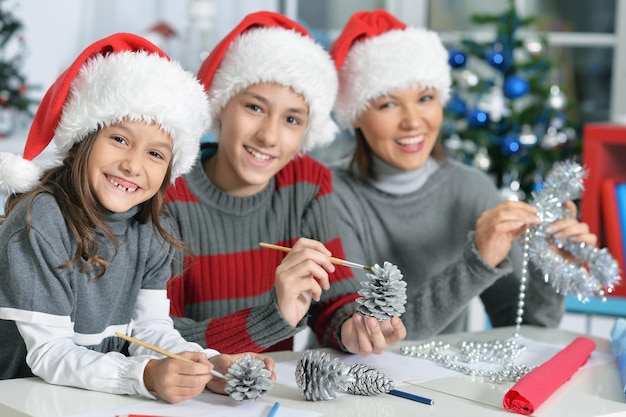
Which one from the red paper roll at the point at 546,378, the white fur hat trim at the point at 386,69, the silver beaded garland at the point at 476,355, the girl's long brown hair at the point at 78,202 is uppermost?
the white fur hat trim at the point at 386,69

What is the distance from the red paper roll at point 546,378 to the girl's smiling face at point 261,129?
2.18 feet

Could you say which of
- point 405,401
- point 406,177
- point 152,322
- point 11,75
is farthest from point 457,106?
point 405,401

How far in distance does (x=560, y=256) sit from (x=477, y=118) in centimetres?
190

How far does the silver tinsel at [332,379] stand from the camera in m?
1.35

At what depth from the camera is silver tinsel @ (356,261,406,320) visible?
1.44 m

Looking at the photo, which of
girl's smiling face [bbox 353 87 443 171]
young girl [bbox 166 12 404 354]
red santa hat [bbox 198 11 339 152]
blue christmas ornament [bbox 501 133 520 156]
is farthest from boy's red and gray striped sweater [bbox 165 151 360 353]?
blue christmas ornament [bbox 501 133 520 156]

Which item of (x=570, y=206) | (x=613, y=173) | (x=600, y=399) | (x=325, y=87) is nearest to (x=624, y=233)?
(x=613, y=173)

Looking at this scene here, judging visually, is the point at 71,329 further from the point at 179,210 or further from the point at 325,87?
the point at 325,87

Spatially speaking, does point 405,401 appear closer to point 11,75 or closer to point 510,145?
point 510,145

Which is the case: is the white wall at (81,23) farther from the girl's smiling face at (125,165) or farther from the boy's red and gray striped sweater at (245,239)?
the girl's smiling face at (125,165)

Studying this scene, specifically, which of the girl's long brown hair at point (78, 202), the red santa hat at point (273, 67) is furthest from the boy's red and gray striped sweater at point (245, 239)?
the girl's long brown hair at point (78, 202)

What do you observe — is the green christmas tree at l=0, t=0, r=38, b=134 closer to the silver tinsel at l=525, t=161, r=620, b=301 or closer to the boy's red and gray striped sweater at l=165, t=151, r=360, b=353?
the boy's red and gray striped sweater at l=165, t=151, r=360, b=353

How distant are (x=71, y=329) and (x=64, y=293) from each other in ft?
0.19

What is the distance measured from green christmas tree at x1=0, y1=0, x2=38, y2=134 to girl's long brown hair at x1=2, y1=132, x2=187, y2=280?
254 centimetres
